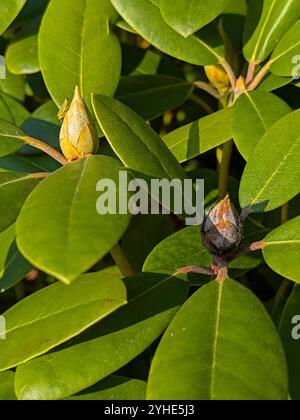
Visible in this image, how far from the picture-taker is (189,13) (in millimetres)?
1412

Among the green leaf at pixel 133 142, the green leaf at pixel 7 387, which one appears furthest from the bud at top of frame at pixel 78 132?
the green leaf at pixel 7 387

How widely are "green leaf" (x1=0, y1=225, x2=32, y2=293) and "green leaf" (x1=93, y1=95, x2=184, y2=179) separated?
33cm

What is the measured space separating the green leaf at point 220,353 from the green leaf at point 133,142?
220mm

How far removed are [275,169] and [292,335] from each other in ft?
0.95

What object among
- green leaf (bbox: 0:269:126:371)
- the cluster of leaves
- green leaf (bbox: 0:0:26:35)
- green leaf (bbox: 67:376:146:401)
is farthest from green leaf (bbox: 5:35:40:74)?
green leaf (bbox: 67:376:146:401)

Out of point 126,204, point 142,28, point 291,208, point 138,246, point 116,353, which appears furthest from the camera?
point 138,246

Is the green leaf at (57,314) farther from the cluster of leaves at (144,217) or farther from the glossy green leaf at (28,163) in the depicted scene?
the glossy green leaf at (28,163)

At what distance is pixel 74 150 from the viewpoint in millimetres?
1271

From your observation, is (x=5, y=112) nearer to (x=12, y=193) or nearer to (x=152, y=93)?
(x=152, y=93)

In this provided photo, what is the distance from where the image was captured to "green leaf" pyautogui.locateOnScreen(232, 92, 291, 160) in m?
1.47

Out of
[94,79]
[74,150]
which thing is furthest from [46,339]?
[94,79]
